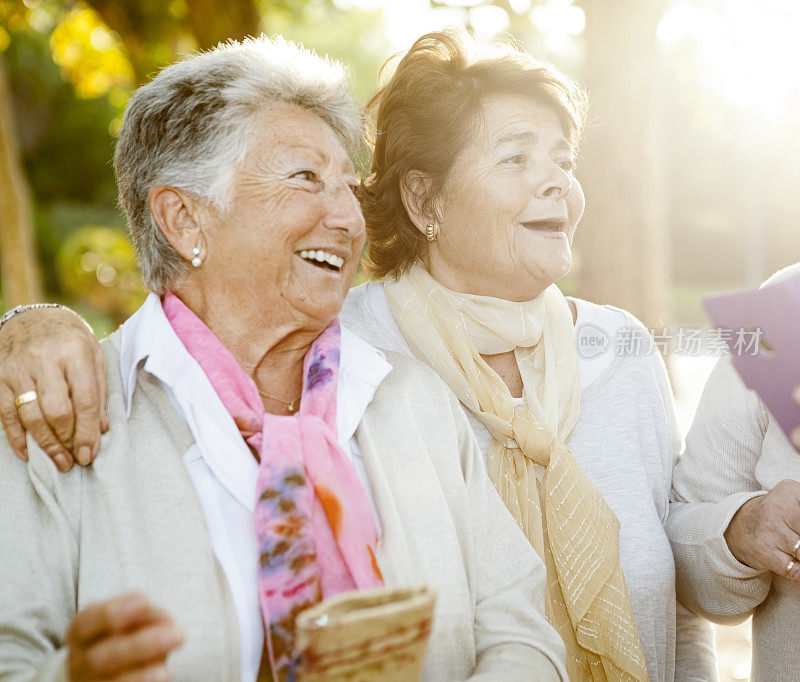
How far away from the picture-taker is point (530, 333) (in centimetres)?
282

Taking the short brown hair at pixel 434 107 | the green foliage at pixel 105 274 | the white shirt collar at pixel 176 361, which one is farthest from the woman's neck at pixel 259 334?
the green foliage at pixel 105 274

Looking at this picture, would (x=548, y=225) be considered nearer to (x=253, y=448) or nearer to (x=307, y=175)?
(x=307, y=175)

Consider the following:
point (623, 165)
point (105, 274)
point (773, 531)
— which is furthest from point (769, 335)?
point (105, 274)

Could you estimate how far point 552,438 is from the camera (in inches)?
102

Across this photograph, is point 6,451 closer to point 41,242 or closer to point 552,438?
point 552,438

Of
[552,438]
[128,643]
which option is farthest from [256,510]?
[552,438]

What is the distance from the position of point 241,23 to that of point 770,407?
18.1 ft

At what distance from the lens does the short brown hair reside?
2.82m

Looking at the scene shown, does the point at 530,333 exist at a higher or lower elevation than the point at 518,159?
lower

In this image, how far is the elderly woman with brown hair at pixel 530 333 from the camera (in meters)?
2.54

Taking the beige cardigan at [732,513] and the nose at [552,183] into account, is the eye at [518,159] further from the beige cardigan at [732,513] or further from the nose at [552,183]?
the beige cardigan at [732,513]

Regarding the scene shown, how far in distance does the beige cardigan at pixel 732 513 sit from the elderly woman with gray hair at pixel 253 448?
575 mm

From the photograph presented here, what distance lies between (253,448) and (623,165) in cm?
425

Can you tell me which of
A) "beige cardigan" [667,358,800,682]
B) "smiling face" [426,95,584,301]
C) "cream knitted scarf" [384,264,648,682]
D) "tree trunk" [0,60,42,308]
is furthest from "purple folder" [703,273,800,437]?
"tree trunk" [0,60,42,308]
